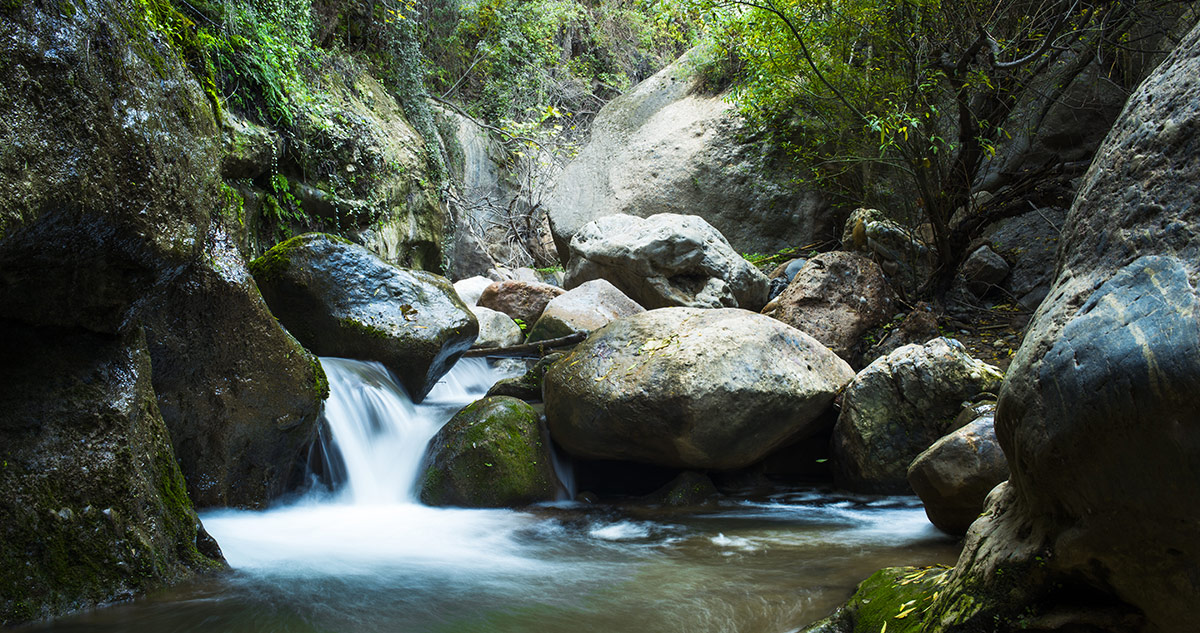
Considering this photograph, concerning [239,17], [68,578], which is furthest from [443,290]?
[68,578]

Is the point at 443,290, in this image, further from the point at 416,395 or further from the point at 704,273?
the point at 704,273

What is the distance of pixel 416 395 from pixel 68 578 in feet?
12.4

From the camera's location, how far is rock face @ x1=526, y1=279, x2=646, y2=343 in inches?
299

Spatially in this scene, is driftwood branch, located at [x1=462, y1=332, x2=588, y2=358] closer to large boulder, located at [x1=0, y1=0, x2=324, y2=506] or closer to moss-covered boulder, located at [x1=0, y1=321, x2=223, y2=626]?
large boulder, located at [x1=0, y1=0, x2=324, y2=506]

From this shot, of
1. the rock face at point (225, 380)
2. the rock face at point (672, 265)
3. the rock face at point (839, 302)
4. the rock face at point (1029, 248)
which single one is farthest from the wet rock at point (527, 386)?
the rock face at point (1029, 248)

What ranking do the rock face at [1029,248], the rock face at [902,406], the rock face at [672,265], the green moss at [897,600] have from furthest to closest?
1. the rock face at [672,265]
2. the rock face at [1029,248]
3. the rock face at [902,406]
4. the green moss at [897,600]

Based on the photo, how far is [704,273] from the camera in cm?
→ 872

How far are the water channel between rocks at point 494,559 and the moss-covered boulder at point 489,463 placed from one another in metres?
0.16

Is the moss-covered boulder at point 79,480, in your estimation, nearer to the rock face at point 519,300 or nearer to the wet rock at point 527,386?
the wet rock at point 527,386

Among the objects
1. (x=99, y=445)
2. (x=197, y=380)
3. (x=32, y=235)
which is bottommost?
(x=99, y=445)

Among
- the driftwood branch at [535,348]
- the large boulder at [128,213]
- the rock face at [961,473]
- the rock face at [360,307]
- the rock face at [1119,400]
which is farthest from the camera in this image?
the driftwood branch at [535,348]

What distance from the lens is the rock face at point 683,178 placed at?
11.0m

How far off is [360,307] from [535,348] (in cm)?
207

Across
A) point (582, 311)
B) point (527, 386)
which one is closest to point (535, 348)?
point (582, 311)
